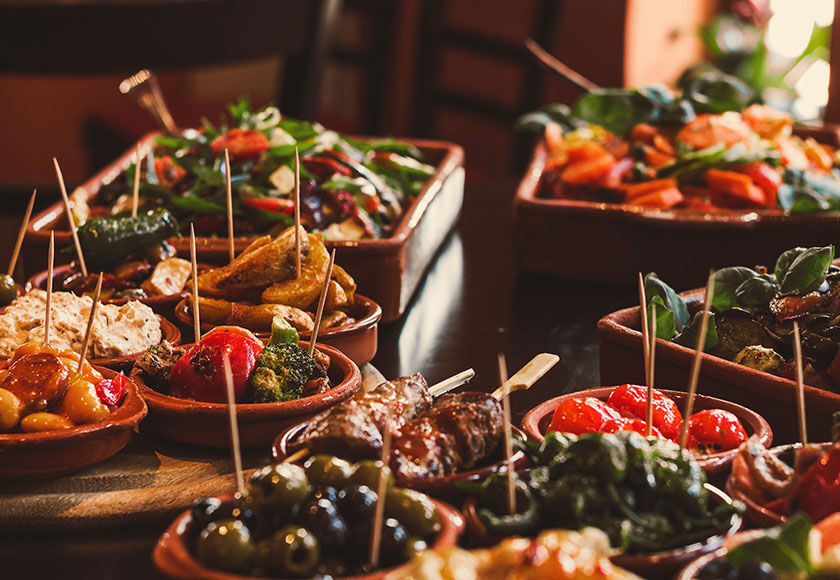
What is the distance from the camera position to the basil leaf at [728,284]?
189cm

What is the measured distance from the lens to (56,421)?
1.47 metres

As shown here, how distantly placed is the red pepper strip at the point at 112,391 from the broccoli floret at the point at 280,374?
0.18 m

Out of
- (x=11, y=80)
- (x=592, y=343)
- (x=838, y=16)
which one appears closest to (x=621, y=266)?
(x=592, y=343)

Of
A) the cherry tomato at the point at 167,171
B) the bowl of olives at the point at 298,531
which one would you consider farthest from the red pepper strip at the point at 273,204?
the bowl of olives at the point at 298,531

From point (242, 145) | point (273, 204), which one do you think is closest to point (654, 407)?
point (273, 204)

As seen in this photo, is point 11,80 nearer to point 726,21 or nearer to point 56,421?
point 726,21

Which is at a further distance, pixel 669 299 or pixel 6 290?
pixel 6 290

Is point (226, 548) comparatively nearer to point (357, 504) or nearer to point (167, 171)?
point (357, 504)

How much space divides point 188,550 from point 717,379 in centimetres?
82

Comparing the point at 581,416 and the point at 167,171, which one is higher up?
the point at 581,416

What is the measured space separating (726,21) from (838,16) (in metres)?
1.31

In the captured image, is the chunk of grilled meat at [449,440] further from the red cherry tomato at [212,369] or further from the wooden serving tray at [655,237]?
the wooden serving tray at [655,237]

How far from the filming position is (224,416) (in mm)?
1538

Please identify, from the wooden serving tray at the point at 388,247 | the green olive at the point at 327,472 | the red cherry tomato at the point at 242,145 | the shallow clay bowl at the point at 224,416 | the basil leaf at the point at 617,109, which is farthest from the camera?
the basil leaf at the point at 617,109
